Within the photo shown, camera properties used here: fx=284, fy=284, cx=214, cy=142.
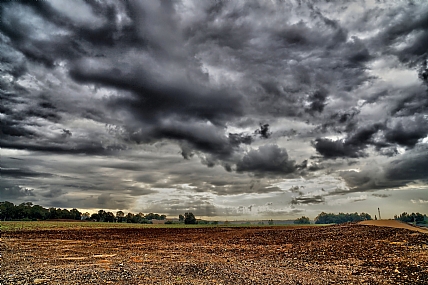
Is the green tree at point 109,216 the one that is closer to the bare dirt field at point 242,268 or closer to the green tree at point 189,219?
the green tree at point 189,219

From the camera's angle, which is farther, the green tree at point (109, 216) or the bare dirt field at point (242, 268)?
the green tree at point (109, 216)

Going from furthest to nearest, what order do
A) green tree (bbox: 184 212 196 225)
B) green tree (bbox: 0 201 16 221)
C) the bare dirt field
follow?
green tree (bbox: 184 212 196 225) → green tree (bbox: 0 201 16 221) → the bare dirt field

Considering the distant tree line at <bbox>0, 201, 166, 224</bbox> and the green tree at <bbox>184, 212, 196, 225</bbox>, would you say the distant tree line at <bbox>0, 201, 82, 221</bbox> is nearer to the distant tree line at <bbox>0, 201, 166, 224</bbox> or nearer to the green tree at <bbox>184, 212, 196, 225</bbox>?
the distant tree line at <bbox>0, 201, 166, 224</bbox>

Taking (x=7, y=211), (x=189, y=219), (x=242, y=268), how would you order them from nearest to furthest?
1. (x=242, y=268)
2. (x=7, y=211)
3. (x=189, y=219)

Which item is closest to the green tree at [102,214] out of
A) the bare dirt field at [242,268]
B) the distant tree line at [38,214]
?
the distant tree line at [38,214]

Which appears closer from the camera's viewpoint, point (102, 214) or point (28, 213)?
point (28, 213)

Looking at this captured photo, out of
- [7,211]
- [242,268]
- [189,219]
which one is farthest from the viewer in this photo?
[189,219]

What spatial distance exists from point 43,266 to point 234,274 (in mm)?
13537

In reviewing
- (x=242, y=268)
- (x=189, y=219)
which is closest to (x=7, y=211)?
(x=189, y=219)

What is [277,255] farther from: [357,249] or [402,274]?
[402,274]

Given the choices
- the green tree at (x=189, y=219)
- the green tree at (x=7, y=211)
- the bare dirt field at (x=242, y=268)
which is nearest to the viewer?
the bare dirt field at (x=242, y=268)

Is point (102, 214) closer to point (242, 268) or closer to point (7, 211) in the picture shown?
point (7, 211)

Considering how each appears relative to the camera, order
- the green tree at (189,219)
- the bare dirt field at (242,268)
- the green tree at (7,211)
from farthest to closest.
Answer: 1. the green tree at (189,219)
2. the green tree at (7,211)
3. the bare dirt field at (242,268)

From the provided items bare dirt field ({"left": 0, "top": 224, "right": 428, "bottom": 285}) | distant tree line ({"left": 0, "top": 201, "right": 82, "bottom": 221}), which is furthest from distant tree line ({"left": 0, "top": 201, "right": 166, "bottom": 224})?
bare dirt field ({"left": 0, "top": 224, "right": 428, "bottom": 285})
